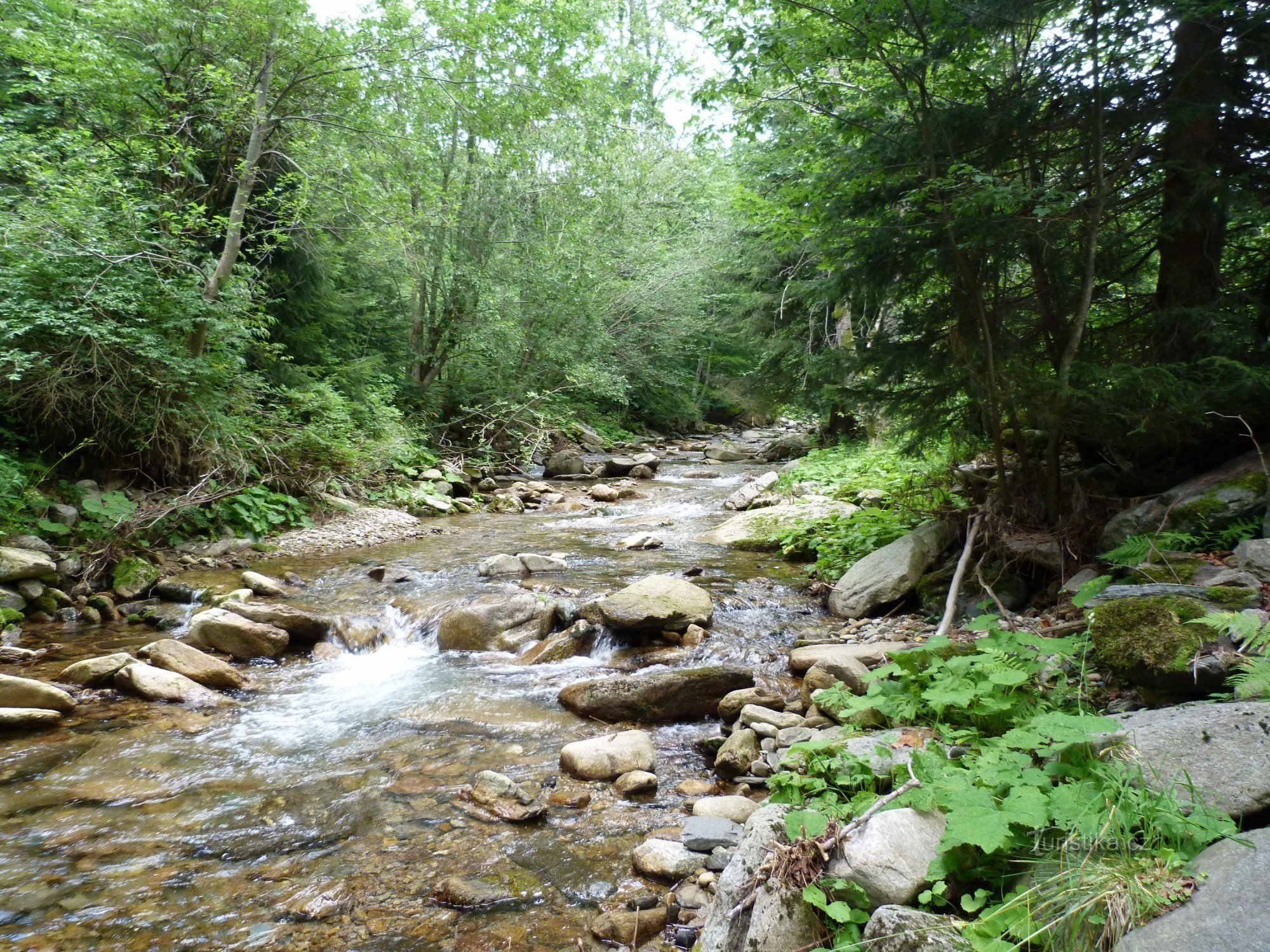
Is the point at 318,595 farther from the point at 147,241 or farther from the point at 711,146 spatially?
the point at 711,146

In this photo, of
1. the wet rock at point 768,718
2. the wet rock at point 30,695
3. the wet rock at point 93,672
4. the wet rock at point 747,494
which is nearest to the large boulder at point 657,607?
the wet rock at point 768,718

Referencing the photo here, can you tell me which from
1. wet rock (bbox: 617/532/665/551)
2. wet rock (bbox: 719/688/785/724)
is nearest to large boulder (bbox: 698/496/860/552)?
wet rock (bbox: 617/532/665/551)

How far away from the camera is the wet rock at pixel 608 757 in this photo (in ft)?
13.7

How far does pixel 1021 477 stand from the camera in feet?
19.9

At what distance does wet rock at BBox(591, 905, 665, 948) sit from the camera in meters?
2.80

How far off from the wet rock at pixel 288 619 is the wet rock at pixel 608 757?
135 inches

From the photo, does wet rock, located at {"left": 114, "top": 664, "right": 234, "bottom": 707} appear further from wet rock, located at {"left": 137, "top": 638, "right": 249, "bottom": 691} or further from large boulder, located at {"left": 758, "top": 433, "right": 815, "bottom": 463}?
large boulder, located at {"left": 758, "top": 433, "right": 815, "bottom": 463}

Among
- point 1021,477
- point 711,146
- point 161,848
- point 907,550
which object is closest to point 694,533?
point 907,550

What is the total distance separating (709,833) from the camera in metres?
3.32

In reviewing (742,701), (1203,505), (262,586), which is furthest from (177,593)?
(1203,505)

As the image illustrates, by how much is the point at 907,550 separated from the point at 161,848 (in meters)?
6.24

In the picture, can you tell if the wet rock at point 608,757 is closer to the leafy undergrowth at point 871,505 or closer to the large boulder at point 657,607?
the large boulder at point 657,607

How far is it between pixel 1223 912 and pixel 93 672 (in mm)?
6709

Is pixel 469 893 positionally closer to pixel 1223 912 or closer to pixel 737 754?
pixel 737 754
